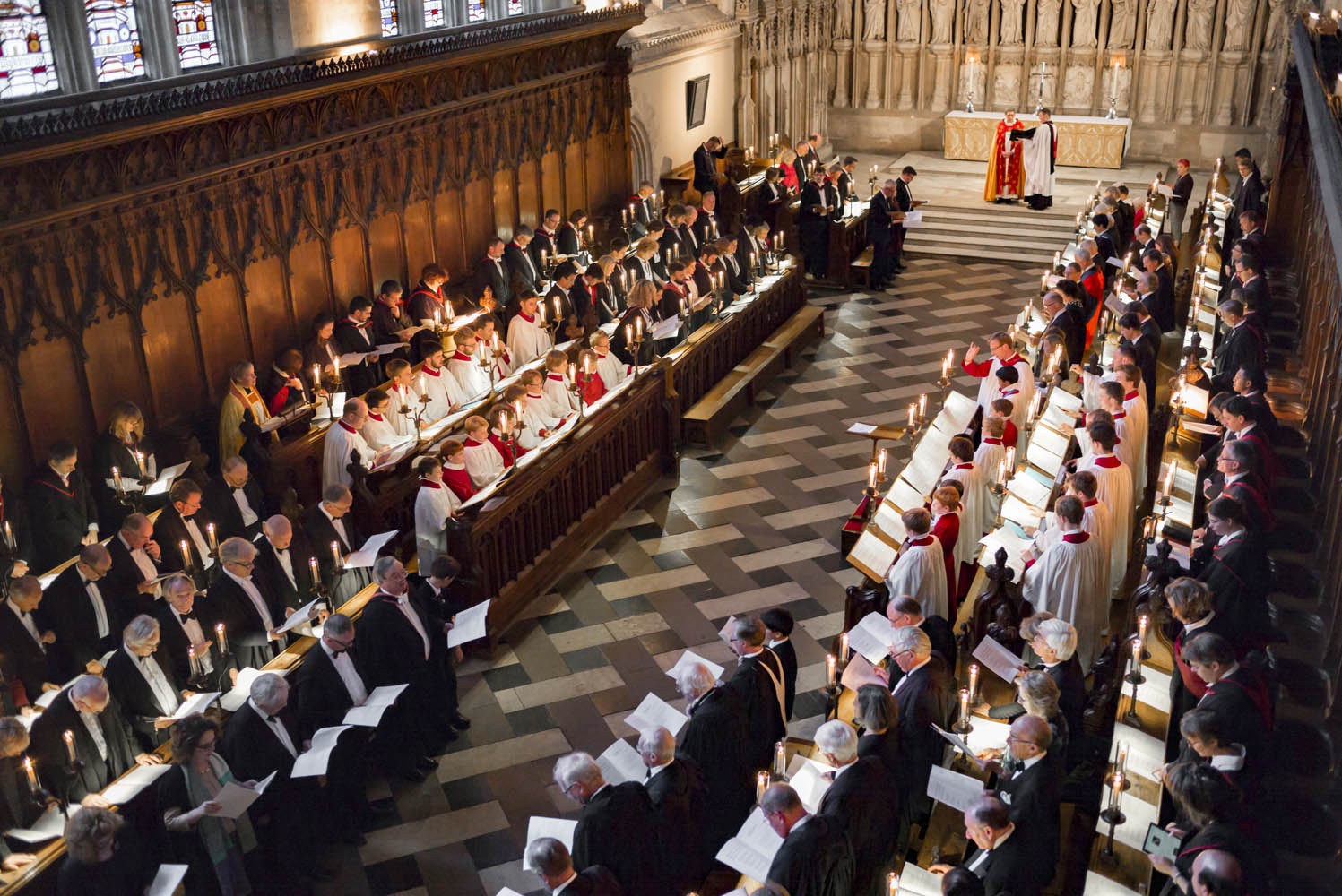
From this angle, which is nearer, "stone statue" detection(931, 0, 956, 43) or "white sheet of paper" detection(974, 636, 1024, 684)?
"white sheet of paper" detection(974, 636, 1024, 684)

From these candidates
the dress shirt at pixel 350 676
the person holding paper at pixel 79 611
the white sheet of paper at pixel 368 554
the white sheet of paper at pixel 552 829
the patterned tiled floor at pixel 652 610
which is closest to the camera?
the white sheet of paper at pixel 552 829

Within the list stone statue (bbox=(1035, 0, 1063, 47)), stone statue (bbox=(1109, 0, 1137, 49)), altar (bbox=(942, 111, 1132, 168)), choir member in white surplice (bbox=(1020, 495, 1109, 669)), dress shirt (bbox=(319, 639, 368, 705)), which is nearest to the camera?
dress shirt (bbox=(319, 639, 368, 705))

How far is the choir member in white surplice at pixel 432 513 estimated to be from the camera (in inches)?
380

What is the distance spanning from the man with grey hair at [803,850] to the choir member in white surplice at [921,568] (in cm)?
280

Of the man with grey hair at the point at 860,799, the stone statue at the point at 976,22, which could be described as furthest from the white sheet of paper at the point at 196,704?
the stone statue at the point at 976,22

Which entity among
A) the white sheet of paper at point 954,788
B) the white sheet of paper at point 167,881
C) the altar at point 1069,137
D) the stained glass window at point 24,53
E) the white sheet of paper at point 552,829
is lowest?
the white sheet of paper at point 552,829

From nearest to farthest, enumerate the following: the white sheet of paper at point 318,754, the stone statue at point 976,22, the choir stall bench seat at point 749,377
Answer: the white sheet of paper at point 318,754, the choir stall bench seat at point 749,377, the stone statue at point 976,22

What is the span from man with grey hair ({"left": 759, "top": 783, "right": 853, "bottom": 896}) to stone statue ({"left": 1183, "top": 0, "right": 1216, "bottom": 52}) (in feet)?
76.0

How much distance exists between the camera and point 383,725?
8.26 m

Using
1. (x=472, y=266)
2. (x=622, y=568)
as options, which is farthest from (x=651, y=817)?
(x=472, y=266)

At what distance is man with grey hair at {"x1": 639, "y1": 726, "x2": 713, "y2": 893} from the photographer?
253 inches

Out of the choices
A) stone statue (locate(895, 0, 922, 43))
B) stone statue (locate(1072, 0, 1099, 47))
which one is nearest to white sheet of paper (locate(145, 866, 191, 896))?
stone statue (locate(895, 0, 922, 43))

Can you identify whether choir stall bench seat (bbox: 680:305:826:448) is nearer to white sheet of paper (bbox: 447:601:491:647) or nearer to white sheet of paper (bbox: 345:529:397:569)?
white sheet of paper (bbox: 345:529:397:569)

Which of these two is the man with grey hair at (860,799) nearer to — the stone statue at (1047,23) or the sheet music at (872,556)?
the sheet music at (872,556)
